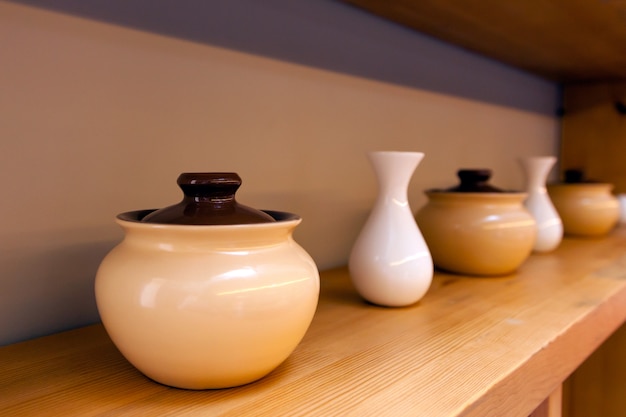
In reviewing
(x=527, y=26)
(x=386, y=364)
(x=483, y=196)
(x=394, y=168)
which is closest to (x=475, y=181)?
(x=483, y=196)

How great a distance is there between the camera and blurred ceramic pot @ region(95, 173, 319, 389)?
0.42 meters

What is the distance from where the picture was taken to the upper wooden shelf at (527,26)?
89cm

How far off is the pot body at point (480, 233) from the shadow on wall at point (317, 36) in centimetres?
30

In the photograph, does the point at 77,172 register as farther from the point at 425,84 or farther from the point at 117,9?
the point at 425,84

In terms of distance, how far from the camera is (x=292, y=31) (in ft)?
2.68

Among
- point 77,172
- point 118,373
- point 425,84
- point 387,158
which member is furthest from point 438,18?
point 118,373

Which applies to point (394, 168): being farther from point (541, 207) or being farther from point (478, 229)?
point (541, 207)

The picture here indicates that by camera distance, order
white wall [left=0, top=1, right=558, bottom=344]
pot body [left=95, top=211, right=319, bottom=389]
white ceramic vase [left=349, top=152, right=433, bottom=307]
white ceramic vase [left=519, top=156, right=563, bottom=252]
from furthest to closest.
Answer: white ceramic vase [left=519, top=156, right=563, bottom=252] → white ceramic vase [left=349, top=152, right=433, bottom=307] → white wall [left=0, top=1, right=558, bottom=344] → pot body [left=95, top=211, right=319, bottom=389]

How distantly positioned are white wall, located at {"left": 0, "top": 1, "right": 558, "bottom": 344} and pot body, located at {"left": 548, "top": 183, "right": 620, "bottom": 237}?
54 cm

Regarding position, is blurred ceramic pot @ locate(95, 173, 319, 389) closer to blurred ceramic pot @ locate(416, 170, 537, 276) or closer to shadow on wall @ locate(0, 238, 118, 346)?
shadow on wall @ locate(0, 238, 118, 346)

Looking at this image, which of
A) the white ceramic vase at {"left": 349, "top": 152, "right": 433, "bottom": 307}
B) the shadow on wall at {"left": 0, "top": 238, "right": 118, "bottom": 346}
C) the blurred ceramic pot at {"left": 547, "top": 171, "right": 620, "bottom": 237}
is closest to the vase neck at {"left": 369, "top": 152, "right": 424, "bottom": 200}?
the white ceramic vase at {"left": 349, "top": 152, "right": 433, "bottom": 307}

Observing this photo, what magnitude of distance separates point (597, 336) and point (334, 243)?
17.4 inches

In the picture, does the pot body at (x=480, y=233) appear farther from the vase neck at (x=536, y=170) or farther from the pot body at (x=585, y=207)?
the pot body at (x=585, y=207)

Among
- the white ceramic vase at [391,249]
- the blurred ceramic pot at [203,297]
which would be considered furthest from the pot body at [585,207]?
the blurred ceramic pot at [203,297]
